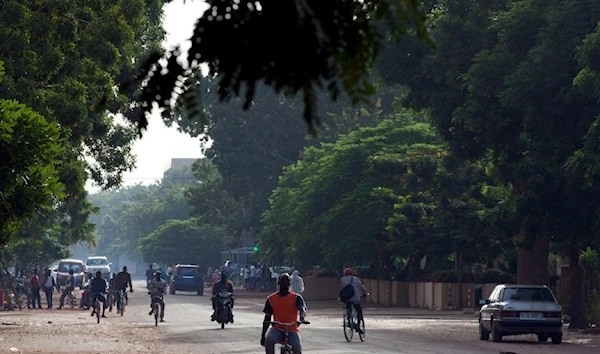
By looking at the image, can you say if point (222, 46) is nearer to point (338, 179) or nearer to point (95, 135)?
point (95, 135)

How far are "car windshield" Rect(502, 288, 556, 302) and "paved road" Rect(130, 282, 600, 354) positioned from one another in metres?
1.02

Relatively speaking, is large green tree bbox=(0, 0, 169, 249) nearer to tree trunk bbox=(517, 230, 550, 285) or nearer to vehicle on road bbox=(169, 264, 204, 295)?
tree trunk bbox=(517, 230, 550, 285)

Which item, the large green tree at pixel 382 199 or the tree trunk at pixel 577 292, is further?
the large green tree at pixel 382 199

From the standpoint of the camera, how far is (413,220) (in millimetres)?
52500

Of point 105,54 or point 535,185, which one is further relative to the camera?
point 535,185

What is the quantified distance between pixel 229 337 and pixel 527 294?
6.97 metres

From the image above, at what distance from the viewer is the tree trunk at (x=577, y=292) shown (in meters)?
34.9

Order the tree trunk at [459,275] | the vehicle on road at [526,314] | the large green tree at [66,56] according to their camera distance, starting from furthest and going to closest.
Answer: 1. the tree trunk at [459,275]
2. the vehicle on road at [526,314]
3. the large green tree at [66,56]

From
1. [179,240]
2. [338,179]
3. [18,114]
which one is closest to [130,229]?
[179,240]

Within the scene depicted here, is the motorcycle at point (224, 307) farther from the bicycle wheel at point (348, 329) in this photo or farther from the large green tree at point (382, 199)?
the large green tree at point (382, 199)

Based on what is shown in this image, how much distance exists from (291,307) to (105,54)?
1058 cm

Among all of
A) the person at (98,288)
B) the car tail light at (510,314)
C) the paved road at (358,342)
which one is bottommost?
the paved road at (358,342)

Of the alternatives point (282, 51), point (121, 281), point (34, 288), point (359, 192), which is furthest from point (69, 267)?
point (282, 51)

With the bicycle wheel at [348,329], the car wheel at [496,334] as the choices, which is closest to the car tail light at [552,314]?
the car wheel at [496,334]
